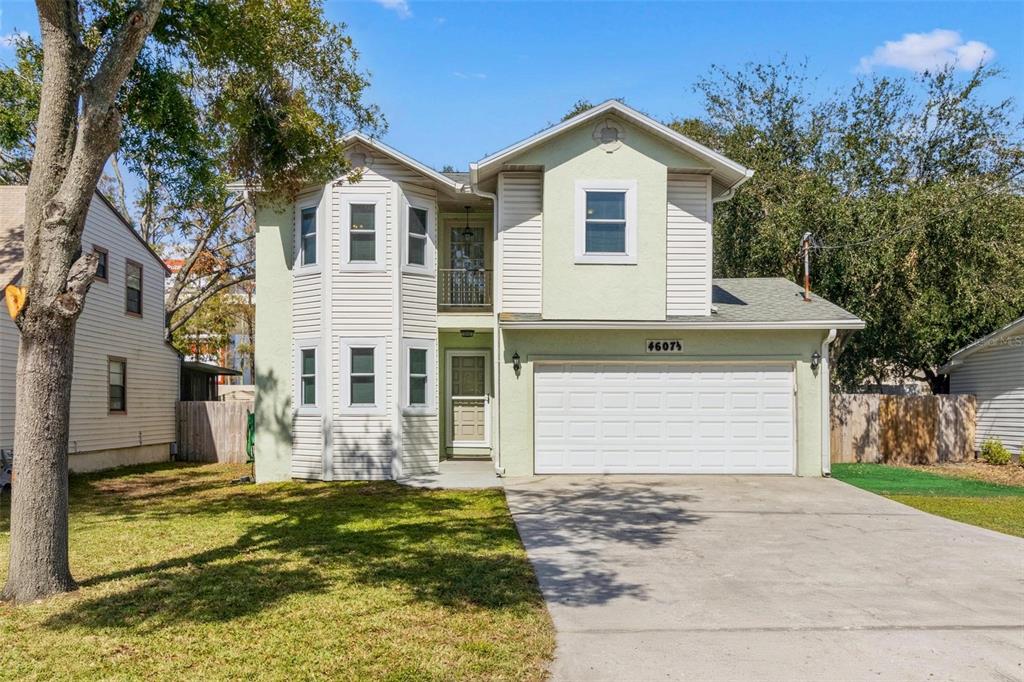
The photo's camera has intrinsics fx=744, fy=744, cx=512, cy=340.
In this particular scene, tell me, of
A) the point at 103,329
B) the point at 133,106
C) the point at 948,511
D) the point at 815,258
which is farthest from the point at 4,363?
the point at 815,258

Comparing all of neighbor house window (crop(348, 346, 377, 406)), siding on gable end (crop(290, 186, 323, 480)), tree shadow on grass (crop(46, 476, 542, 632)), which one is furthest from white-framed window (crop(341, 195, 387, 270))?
tree shadow on grass (crop(46, 476, 542, 632))

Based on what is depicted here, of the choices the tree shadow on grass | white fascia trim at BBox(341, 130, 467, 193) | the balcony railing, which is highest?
white fascia trim at BBox(341, 130, 467, 193)

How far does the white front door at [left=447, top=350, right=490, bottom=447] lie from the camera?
17109mm

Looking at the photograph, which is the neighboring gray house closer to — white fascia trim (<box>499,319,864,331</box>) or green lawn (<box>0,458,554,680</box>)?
white fascia trim (<box>499,319,864,331</box>)

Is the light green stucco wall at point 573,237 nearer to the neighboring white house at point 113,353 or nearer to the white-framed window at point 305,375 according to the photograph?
the white-framed window at point 305,375

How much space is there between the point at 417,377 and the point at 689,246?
240 inches

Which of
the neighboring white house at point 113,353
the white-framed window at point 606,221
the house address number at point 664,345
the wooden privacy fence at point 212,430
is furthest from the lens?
the wooden privacy fence at point 212,430

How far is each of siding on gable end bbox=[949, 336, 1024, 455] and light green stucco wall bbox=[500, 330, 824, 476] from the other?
6736mm

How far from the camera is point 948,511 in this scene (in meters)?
11.4

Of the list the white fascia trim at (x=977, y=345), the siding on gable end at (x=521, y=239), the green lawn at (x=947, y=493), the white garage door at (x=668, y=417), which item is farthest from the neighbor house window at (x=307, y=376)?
the white fascia trim at (x=977, y=345)

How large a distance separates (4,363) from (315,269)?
6073 millimetres

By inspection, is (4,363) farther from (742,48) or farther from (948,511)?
(742,48)

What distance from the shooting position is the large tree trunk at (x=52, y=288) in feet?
21.1

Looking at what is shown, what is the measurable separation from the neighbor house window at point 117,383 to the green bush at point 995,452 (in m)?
21.0
